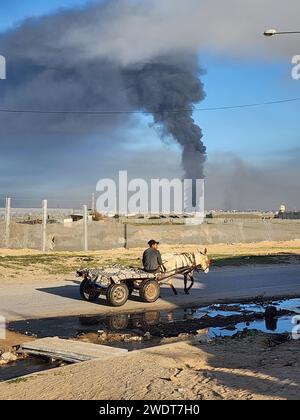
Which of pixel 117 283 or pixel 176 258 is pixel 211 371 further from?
pixel 176 258

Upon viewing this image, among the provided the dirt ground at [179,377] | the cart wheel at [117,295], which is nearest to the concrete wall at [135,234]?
the cart wheel at [117,295]

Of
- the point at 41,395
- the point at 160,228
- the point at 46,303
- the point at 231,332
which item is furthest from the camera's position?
the point at 160,228

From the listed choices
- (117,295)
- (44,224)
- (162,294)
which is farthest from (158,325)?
(44,224)

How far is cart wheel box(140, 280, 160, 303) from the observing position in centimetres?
1377

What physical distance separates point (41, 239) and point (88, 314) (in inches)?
864

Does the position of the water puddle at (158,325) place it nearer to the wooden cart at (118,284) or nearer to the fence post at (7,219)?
the wooden cart at (118,284)

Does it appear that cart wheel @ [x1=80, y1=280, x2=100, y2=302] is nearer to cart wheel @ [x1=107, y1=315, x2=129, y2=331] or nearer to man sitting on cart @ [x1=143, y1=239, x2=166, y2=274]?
man sitting on cart @ [x1=143, y1=239, x2=166, y2=274]

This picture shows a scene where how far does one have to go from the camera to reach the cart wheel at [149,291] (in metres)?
13.8

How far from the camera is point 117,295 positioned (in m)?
13.1

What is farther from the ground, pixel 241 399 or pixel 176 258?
pixel 176 258

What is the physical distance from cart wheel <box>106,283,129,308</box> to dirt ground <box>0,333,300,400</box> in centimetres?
454

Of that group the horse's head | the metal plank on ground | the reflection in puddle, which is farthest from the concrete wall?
the metal plank on ground

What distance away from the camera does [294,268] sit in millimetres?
23938
